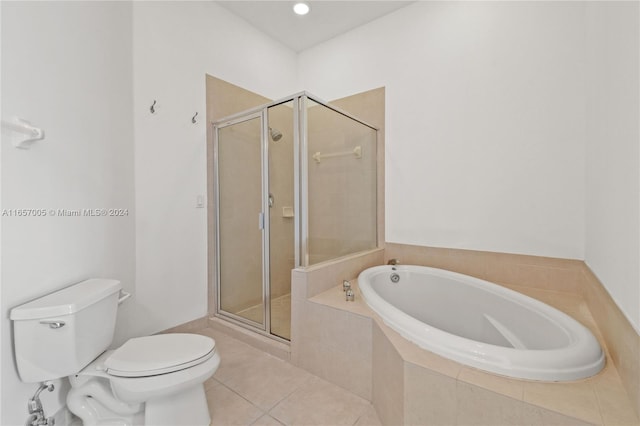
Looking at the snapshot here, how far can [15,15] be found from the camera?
3.76ft

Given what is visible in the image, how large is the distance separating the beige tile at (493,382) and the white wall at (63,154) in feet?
5.67

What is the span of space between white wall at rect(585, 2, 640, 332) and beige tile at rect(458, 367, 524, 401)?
0.39 metres

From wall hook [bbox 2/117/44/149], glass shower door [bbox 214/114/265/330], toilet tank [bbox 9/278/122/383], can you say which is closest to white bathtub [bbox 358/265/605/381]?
glass shower door [bbox 214/114/265/330]

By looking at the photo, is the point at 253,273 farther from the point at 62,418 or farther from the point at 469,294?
the point at 469,294

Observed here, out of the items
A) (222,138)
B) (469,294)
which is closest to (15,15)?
(222,138)

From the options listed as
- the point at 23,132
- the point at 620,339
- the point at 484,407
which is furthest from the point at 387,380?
the point at 23,132

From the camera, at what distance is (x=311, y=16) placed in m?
2.54

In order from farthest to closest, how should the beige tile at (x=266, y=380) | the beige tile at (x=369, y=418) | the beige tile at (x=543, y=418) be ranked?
1. the beige tile at (x=266, y=380)
2. the beige tile at (x=369, y=418)
3. the beige tile at (x=543, y=418)

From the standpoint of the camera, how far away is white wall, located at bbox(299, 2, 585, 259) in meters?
1.80

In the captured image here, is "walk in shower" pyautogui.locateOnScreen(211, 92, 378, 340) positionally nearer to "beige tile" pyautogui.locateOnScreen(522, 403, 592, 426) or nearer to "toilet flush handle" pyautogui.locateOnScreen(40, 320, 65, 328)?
"toilet flush handle" pyautogui.locateOnScreen(40, 320, 65, 328)

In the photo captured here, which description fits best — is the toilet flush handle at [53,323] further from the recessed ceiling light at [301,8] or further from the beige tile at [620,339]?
the recessed ceiling light at [301,8]

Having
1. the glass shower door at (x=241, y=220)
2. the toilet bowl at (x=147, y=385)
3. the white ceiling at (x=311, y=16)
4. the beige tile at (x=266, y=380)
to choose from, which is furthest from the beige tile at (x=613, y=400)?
the white ceiling at (x=311, y=16)

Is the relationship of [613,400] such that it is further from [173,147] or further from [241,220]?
[173,147]

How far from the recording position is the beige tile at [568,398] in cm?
78
